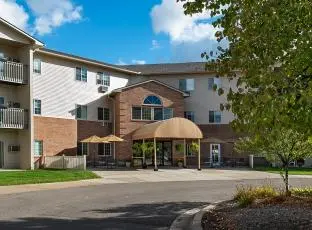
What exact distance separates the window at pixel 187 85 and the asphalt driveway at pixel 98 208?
30125 mm

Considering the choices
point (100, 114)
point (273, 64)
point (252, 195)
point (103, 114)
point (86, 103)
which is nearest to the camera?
point (273, 64)

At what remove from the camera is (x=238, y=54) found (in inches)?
334

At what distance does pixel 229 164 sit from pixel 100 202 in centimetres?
3376

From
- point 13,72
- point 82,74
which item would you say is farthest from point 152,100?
point 13,72

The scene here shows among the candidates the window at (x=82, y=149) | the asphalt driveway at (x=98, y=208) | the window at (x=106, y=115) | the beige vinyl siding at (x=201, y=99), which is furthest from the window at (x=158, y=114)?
the asphalt driveway at (x=98, y=208)

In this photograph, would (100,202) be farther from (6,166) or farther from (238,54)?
(6,166)

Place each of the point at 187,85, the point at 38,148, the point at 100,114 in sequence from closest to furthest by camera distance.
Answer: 1. the point at 38,148
2. the point at 100,114
3. the point at 187,85

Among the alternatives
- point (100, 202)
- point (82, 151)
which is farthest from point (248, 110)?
point (82, 151)

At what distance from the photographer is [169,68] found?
53812 mm

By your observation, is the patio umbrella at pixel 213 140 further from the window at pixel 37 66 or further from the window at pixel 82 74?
the window at pixel 37 66

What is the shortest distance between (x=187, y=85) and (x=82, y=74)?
11780 millimetres

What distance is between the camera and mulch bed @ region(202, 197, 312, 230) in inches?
442

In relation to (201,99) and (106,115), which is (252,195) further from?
(201,99)

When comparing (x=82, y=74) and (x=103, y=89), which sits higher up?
(x=82, y=74)
